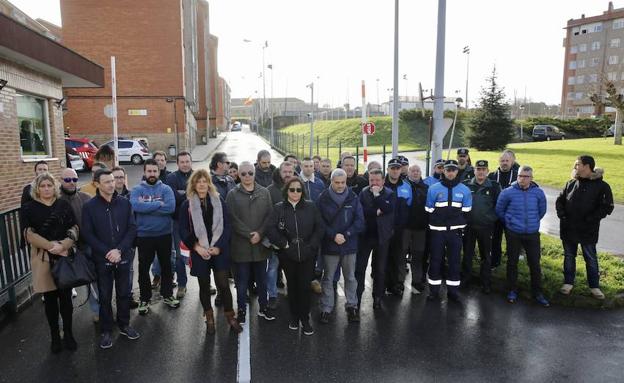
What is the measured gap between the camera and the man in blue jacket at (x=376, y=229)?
5.55m

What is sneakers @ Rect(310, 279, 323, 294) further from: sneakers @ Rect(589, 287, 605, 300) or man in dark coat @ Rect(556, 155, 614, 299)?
sneakers @ Rect(589, 287, 605, 300)

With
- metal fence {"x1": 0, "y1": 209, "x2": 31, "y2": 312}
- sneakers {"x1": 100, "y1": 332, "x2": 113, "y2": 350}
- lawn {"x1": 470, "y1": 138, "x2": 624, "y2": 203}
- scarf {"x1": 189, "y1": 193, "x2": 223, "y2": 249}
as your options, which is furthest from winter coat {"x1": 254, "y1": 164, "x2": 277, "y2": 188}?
lawn {"x1": 470, "y1": 138, "x2": 624, "y2": 203}

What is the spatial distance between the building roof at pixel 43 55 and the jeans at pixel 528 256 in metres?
8.92

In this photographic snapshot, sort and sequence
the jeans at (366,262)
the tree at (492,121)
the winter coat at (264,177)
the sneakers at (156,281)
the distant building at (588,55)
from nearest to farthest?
the jeans at (366,262), the sneakers at (156,281), the winter coat at (264,177), the tree at (492,121), the distant building at (588,55)

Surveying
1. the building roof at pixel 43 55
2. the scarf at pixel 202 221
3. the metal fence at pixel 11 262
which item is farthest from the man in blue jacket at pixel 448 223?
the building roof at pixel 43 55

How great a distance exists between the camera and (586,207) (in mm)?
5770

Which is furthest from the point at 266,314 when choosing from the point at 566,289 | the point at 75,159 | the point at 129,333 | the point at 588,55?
the point at 588,55

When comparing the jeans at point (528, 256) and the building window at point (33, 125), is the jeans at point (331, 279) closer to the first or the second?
the jeans at point (528, 256)

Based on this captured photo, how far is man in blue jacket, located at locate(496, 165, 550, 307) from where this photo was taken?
5848 millimetres

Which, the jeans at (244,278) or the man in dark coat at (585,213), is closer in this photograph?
the jeans at (244,278)

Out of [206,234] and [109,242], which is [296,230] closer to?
[206,234]

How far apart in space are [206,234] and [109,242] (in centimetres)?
102

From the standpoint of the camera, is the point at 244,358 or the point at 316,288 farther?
the point at 316,288

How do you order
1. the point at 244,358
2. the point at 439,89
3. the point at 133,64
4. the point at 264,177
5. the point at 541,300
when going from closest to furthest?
the point at 244,358 → the point at 541,300 → the point at 264,177 → the point at 439,89 → the point at 133,64
